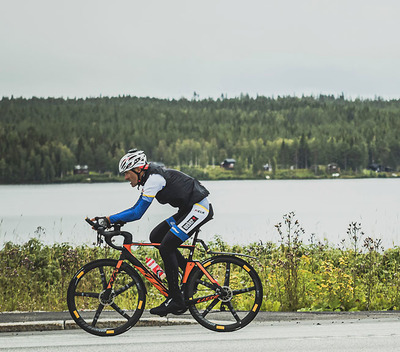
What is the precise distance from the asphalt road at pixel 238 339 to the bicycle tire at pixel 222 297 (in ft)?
0.52

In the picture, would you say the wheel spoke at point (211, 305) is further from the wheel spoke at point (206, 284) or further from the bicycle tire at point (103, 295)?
the bicycle tire at point (103, 295)

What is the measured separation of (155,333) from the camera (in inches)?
326

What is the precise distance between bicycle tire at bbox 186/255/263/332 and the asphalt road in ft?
0.52

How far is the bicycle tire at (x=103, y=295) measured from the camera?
786 centimetres

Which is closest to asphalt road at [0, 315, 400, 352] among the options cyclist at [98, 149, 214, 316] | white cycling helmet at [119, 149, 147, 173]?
cyclist at [98, 149, 214, 316]

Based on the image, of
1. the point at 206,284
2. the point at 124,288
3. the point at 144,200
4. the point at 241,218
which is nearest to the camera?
the point at 144,200

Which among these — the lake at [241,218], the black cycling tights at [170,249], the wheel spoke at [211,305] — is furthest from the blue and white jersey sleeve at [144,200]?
the lake at [241,218]

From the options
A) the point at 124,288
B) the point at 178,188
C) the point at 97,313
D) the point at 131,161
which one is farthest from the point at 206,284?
the point at 131,161

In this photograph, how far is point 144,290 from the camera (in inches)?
312

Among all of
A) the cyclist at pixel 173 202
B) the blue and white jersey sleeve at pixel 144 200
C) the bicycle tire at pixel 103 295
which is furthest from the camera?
the bicycle tire at pixel 103 295

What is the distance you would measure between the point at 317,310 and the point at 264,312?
1.24m

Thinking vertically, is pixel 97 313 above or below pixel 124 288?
below

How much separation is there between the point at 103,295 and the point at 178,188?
4.93ft

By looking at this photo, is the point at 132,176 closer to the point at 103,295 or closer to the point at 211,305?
the point at 103,295
